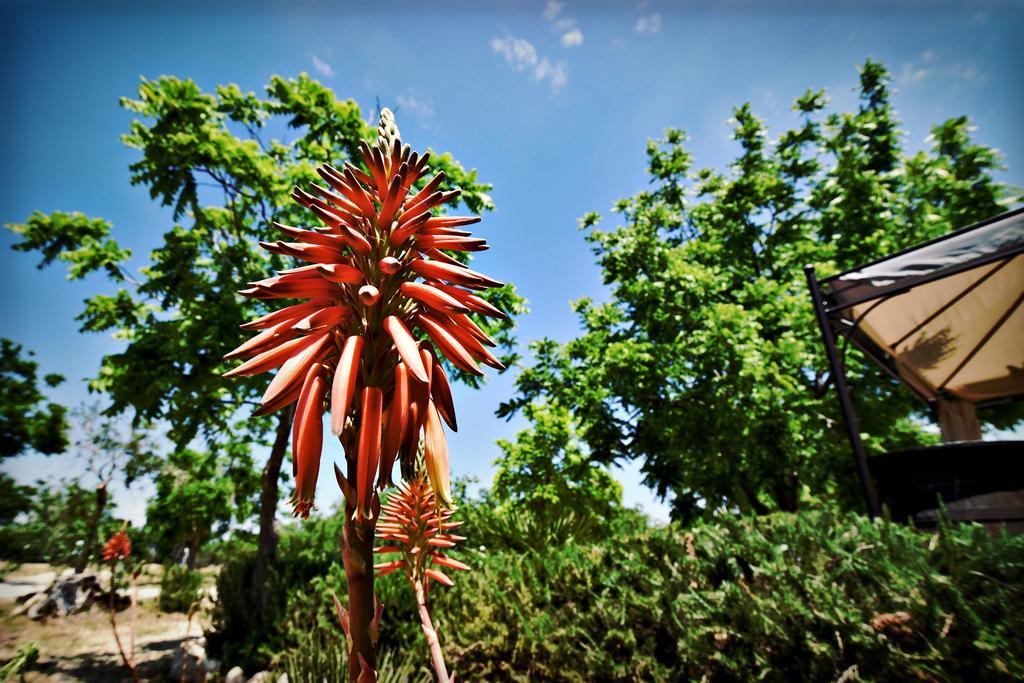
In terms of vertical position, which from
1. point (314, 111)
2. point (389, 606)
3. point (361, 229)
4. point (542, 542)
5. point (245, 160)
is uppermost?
point (314, 111)

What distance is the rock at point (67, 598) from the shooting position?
12.5m

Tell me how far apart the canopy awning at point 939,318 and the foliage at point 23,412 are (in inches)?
1236

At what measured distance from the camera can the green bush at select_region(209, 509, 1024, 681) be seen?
185 cm

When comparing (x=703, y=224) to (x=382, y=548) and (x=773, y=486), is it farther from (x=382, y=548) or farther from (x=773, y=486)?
(x=382, y=548)

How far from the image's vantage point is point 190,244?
7.97m

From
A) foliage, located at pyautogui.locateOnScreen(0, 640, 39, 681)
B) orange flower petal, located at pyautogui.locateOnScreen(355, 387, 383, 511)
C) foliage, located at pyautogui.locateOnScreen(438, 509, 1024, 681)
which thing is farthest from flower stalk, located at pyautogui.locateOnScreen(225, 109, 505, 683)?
foliage, located at pyautogui.locateOnScreen(438, 509, 1024, 681)

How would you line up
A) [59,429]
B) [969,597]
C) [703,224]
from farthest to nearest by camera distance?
[59,429]
[703,224]
[969,597]

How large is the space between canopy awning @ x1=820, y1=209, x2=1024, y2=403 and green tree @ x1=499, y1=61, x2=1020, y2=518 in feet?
6.63

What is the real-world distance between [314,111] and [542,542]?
915 cm

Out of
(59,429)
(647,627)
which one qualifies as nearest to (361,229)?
(647,627)

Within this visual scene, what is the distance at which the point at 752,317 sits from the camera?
866 cm

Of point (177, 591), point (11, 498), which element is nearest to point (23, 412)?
point (11, 498)

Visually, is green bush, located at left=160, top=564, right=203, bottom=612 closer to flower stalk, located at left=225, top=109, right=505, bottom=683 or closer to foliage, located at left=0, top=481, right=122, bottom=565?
foliage, located at left=0, top=481, right=122, bottom=565

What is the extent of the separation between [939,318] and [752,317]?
132 inches
